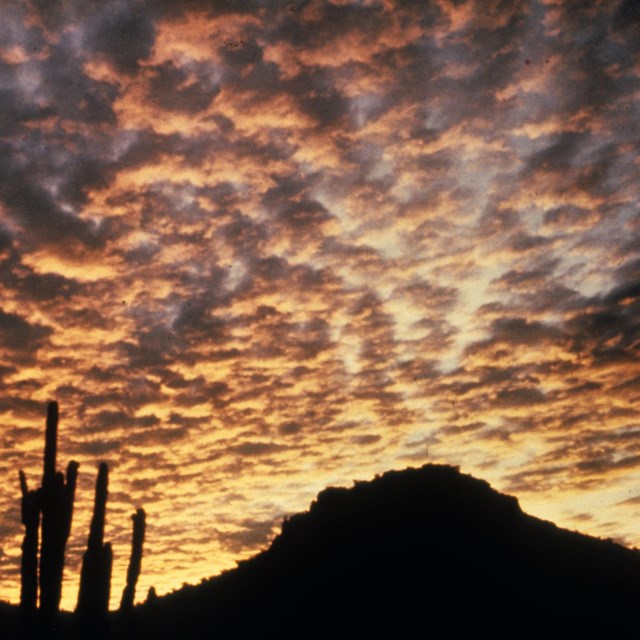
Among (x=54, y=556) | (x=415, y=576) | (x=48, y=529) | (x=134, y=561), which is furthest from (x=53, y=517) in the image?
(x=415, y=576)

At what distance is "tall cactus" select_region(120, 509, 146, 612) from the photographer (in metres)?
12.3

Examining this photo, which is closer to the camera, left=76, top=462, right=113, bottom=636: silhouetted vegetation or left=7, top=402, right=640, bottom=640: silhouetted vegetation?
left=76, top=462, right=113, bottom=636: silhouetted vegetation

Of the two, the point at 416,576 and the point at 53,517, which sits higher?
the point at 416,576

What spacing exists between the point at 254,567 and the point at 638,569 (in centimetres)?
1532

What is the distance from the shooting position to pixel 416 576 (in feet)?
73.2

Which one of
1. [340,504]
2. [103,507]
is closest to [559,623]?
Answer: [340,504]

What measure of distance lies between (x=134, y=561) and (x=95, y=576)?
1336 mm

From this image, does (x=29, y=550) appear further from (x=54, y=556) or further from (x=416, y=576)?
(x=416, y=576)

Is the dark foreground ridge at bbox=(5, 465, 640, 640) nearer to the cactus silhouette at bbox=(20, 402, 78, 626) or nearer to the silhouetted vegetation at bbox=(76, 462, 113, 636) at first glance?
the silhouetted vegetation at bbox=(76, 462, 113, 636)

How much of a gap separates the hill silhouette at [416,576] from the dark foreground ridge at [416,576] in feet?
0.15

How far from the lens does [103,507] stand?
11.6m

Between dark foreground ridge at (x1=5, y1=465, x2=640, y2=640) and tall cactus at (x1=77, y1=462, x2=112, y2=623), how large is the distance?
30.6ft

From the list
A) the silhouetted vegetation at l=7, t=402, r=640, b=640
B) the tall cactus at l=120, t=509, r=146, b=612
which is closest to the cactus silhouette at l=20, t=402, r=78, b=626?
the tall cactus at l=120, t=509, r=146, b=612

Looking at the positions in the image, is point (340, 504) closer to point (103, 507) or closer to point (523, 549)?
point (523, 549)
